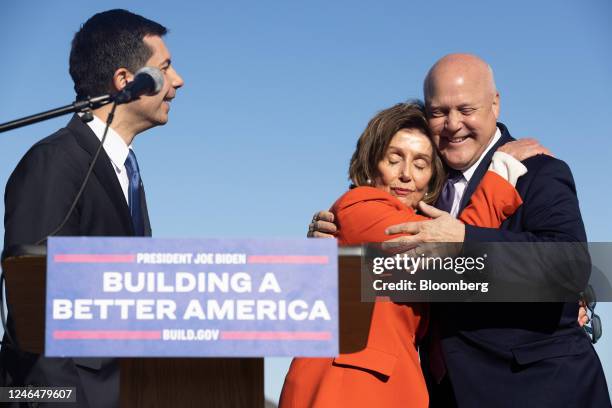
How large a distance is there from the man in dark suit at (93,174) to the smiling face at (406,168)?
114 cm

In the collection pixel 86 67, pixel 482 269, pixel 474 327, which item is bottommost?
pixel 474 327

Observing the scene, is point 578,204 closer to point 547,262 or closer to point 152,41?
point 547,262

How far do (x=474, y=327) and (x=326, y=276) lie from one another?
1.37 m

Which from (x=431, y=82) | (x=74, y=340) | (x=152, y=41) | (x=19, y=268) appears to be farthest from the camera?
(x=152, y=41)

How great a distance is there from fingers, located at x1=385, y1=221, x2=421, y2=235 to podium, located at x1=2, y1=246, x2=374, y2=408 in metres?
0.73

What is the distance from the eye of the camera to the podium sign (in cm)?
195

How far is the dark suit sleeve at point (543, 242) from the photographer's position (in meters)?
2.92

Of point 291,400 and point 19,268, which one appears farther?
point 291,400

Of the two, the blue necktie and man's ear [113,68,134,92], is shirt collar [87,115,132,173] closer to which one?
the blue necktie

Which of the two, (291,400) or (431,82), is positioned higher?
(431,82)

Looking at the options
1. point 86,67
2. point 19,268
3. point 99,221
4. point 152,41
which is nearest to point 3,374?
point 99,221

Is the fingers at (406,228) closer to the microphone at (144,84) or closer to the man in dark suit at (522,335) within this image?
the man in dark suit at (522,335)

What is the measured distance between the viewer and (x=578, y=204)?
323 centimetres

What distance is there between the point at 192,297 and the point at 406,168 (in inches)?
67.5
